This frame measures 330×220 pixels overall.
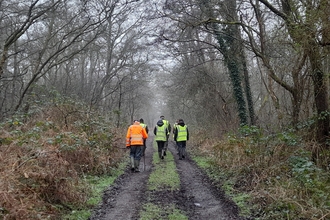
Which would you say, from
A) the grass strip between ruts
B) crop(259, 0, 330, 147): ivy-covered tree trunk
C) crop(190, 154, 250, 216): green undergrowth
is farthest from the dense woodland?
the grass strip between ruts

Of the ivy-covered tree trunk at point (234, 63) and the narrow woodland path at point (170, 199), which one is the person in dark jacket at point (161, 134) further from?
the narrow woodland path at point (170, 199)

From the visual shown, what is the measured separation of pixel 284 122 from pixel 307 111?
112 centimetres

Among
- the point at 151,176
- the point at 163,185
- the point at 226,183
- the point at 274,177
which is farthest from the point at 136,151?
the point at 274,177

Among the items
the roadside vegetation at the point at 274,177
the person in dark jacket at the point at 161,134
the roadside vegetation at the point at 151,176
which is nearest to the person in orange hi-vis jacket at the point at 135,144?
the roadside vegetation at the point at 151,176

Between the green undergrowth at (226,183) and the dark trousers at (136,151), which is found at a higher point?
the dark trousers at (136,151)

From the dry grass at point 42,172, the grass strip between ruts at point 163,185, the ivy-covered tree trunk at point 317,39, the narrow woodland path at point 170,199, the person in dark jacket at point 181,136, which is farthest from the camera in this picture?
the person in dark jacket at point 181,136

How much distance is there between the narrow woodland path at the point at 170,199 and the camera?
6.52 metres

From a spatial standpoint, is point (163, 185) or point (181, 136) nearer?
point (163, 185)

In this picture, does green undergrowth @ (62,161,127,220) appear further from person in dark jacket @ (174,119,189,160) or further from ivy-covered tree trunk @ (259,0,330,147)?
ivy-covered tree trunk @ (259,0,330,147)

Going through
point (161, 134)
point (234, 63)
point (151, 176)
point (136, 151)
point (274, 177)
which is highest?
point (234, 63)

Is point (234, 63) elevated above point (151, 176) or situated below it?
above

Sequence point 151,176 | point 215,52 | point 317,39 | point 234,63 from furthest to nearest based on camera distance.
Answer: point 215,52
point 234,63
point 151,176
point 317,39

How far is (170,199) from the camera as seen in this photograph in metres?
7.64

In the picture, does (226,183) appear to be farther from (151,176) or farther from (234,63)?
(234,63)
